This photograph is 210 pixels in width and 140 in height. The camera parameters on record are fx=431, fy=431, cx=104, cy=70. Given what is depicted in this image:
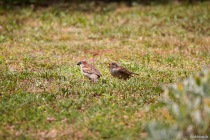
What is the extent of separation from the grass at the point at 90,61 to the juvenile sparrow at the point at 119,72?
16 cm

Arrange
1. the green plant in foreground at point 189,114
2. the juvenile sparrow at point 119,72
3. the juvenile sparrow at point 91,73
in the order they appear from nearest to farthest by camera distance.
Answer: the green plant in foreground at point 189,114
the juvenile sparrow at point 91,73
the juvenile sparrow at point 119,72

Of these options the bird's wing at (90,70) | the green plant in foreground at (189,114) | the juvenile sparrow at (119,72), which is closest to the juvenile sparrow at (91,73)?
the bird's wing at (90,70)

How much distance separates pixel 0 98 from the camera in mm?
9117

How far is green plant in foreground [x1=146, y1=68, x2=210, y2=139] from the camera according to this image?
602 cm

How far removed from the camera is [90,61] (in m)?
13.2

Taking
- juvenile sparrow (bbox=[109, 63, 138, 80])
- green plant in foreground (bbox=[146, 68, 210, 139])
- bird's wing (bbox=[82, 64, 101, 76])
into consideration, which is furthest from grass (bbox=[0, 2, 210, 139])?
Result: green plant in foreground (bbox=[146, 68, 210, 139])

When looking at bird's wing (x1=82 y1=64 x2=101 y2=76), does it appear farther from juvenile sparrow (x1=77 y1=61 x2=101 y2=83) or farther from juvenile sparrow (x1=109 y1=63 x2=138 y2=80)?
juvenile sparrow (x1=109 y1=63 x2=138 y2=80)

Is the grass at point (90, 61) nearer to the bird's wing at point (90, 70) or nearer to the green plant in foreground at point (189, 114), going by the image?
the bird's wing at point (90, 70)

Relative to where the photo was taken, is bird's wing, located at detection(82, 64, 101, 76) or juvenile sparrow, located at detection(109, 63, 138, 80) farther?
juvenile sparrow, located at detection(109, 63, 138, 80)

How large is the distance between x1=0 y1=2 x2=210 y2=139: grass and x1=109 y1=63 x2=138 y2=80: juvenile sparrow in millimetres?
164

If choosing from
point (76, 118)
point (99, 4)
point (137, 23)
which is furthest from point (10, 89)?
→ point (99, 4)

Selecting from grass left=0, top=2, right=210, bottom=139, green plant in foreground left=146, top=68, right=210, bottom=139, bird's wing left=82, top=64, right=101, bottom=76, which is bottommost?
grass left=0, top=2, right=210, bottom=139

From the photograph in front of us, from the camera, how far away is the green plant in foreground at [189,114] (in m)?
6.02

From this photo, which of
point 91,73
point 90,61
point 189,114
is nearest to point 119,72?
point 91,73
